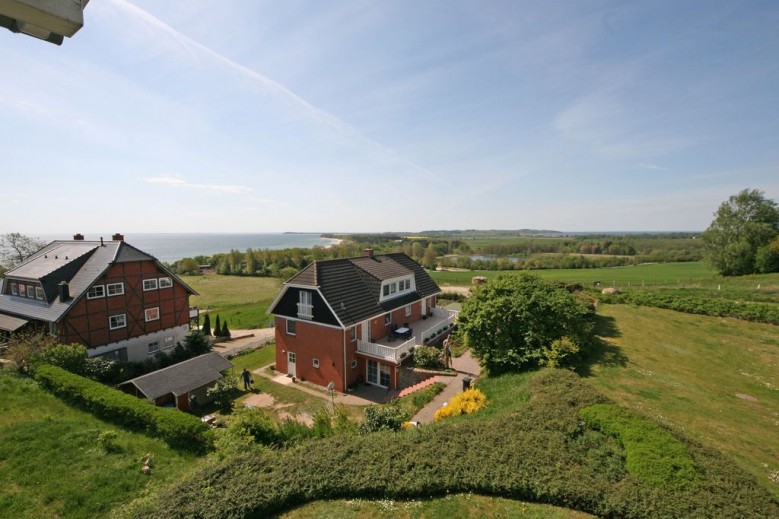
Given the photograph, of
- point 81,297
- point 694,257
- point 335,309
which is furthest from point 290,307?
point 694,257

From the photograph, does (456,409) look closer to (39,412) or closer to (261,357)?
(39,412)

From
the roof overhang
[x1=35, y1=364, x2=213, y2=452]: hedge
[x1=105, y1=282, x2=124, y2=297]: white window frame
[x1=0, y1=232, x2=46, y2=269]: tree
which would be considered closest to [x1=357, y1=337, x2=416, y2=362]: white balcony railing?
[x1=35, y1=364, x2=213, y2=452]: hedge

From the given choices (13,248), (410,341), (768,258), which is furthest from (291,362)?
(768,258)

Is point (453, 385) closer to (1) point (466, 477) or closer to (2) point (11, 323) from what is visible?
(1) point (466, 477)

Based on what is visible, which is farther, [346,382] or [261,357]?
[261,357]

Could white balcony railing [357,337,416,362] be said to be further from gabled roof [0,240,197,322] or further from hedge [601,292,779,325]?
hedge [601,292,779,325]
